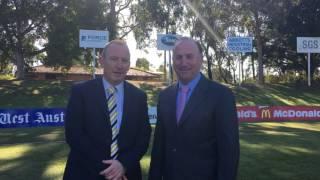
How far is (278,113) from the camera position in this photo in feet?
60.0

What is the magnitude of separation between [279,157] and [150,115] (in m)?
5.83

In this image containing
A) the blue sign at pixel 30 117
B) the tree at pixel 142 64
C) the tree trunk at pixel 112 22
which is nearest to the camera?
the blue sign at pixel 30 117

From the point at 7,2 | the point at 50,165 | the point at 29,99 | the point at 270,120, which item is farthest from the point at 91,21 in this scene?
the point at 50,165

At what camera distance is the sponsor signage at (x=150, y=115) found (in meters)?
13.9

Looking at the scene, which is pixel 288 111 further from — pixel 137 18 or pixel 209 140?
pixel 137 18

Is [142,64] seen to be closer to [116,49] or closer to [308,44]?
[308,44]

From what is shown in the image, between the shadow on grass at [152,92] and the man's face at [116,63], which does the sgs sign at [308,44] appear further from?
the man's face at [116,63]

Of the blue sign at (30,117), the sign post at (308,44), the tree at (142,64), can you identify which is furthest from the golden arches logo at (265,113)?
the tree at (142,64)

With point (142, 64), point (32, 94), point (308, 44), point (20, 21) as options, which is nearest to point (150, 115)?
point (308, 44)

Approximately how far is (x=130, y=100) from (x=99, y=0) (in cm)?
3119

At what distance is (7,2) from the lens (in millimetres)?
32312

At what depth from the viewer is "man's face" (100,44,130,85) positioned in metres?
3.91

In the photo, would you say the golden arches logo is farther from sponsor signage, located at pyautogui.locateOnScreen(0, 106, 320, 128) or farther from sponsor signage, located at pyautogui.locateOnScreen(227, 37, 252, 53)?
sponsor signage, located at pyautogui.locateOnScreen(227, 37, 252, 53)

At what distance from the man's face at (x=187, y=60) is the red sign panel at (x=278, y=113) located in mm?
13993
